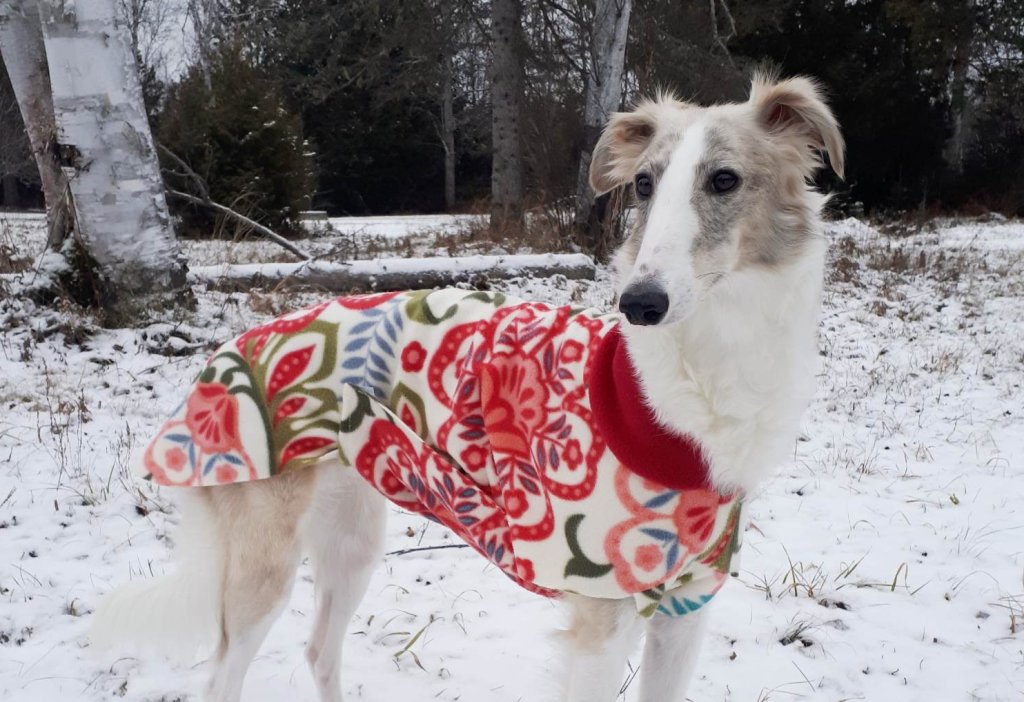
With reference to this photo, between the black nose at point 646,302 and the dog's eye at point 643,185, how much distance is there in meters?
0.39

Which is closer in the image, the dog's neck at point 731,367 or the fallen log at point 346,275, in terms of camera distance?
the dog's neck at point 731,367

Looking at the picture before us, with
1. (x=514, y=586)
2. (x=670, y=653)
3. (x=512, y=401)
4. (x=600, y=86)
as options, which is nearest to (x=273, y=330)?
(x=512, y=401)

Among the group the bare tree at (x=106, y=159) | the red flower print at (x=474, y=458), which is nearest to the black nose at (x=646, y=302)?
the red flower print at (x=474, y=458)

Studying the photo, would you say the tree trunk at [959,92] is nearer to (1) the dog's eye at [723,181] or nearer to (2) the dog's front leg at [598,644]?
(1) the dog's eye at [723,181]

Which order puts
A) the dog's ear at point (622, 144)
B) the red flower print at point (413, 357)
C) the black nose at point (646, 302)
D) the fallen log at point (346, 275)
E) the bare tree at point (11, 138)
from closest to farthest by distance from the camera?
the black nose at point (646, 302)
the red flower print at point (413, 357)
the dog's ear at point (622, 144)
the fallen log at point (346, 275)
the bare tree at point (11, 138)

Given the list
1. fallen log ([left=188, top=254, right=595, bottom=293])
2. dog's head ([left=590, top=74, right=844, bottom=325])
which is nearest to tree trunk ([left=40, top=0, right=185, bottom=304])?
fallen log ([left=188, top=254, right=595, bottom=293])

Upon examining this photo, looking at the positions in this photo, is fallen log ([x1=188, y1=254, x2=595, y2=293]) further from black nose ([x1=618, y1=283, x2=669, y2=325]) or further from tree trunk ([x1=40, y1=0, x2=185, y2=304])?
black nose ([x1=618, y1=283, x2=669, y2=325])

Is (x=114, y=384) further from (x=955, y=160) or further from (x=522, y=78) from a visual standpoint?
(x=955, y=160)

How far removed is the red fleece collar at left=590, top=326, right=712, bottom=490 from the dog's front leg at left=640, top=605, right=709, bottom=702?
503 mm

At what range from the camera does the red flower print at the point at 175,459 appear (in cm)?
213

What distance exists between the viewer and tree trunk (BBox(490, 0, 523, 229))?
12352mm

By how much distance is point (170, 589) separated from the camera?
221cm

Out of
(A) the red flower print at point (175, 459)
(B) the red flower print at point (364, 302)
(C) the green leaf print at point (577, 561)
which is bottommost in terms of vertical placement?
(C) the green leaf print at point (577, 561)

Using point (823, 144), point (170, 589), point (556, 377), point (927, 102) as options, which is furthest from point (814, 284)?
point (927, 102)
